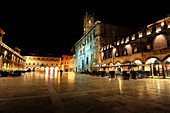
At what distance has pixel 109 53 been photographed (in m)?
31.2

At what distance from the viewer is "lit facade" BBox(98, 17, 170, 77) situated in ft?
58.3

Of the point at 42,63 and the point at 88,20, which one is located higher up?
the point at 88,20

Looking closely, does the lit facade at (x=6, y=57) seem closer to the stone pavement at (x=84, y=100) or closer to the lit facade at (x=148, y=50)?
the stone pavement at (x=84, y=100)

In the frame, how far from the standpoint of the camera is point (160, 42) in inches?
726

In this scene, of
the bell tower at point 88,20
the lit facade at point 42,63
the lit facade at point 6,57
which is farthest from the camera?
the lit facade at point 42,63

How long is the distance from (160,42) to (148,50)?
266 cm

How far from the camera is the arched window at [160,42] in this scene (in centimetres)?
1781

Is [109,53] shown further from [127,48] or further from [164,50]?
[164,50]

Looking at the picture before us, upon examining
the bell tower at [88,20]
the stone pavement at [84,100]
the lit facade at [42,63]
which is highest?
the bell tower at [88,20]

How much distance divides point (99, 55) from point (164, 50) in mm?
19815

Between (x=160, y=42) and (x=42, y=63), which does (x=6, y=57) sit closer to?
(x=160, y=42)

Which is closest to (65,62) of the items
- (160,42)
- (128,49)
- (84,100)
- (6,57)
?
(6,57)

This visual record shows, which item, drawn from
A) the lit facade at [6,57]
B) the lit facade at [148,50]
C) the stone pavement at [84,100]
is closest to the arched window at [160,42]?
the lit facade at [148,50]

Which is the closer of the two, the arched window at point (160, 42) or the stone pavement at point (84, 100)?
the stone pavement at point (84, 100)
